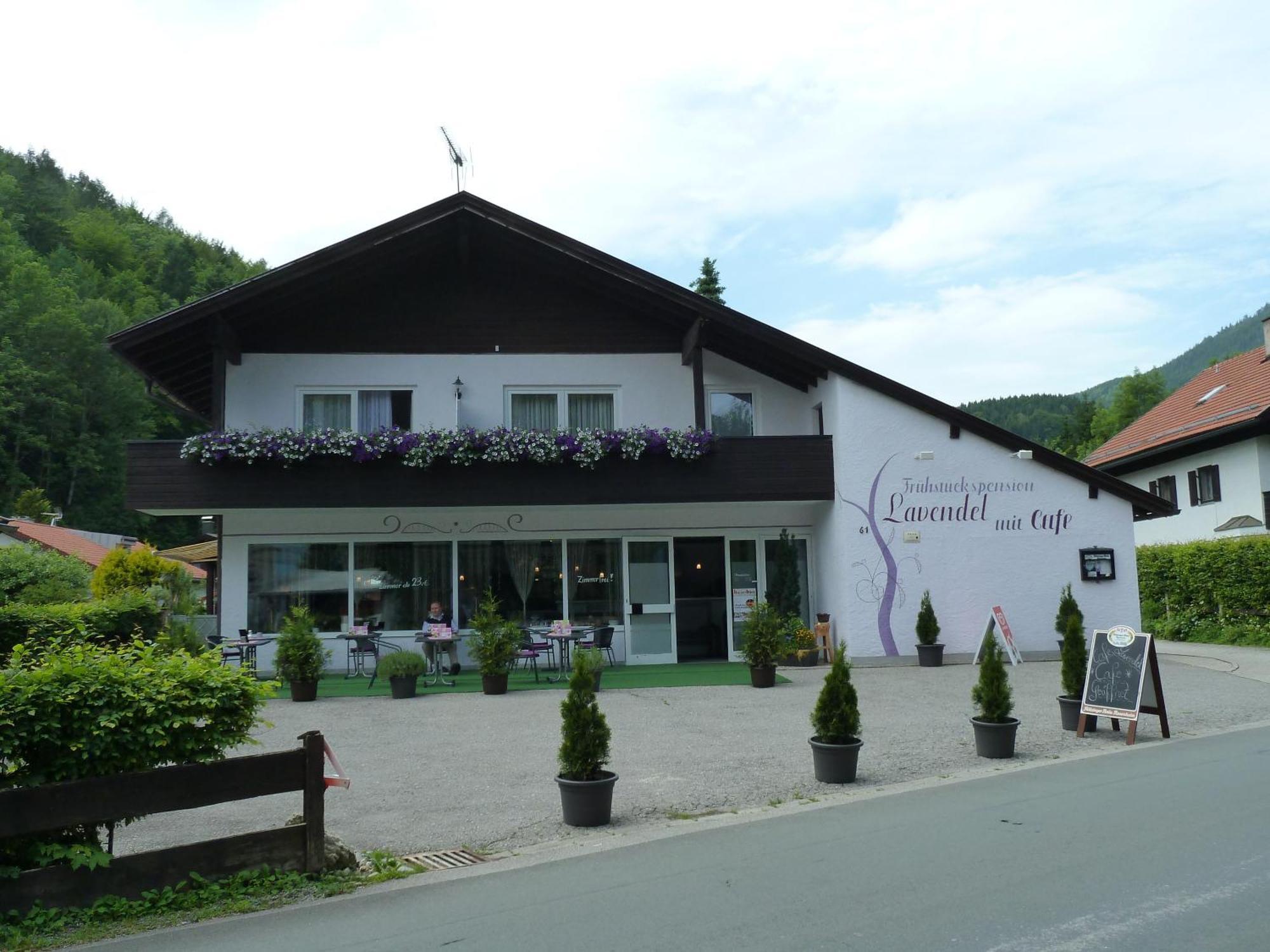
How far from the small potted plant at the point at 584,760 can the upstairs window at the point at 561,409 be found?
37.1 ft

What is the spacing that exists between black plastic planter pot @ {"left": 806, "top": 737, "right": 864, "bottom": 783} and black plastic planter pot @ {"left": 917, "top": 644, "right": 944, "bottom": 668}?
29.3 feet

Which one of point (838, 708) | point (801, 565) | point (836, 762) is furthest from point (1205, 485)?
point (836, 762)

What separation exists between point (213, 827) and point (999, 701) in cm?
688

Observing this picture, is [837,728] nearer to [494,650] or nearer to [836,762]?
[836,762]

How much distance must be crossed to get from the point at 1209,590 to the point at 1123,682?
14.7 metres

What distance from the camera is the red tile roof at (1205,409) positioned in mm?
26203

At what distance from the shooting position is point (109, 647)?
6.47 m

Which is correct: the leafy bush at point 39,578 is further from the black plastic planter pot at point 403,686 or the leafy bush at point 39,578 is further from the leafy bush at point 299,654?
the black plastic planter pot at point 403,686

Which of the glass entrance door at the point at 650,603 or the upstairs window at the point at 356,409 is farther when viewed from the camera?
the glass entrance door at the point at 650,603

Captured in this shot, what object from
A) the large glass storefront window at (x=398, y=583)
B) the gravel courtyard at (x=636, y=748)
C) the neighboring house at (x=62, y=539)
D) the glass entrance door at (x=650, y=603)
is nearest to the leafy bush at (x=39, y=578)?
the neighboring house at (x=62, y=539)

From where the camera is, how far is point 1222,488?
26.6m

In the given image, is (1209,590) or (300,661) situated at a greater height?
(1209,590)

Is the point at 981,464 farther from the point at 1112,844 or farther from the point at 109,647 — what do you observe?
the point at 109,647

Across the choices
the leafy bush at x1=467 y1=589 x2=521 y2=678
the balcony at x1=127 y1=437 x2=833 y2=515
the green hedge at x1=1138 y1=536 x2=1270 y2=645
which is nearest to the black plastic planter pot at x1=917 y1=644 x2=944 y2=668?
the balcony at x1=127 y1=437 x2=833 y2=515
